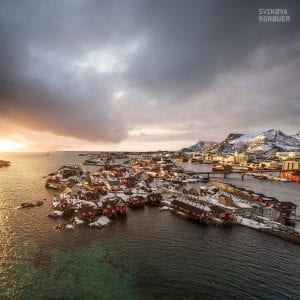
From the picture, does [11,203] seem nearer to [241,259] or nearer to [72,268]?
[72,268]

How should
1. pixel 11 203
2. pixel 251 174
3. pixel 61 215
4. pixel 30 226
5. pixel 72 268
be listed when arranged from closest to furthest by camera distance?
pixel 72 268, pixel 30 226, pixel 61 215, pixel 11 203, pixel 251 174

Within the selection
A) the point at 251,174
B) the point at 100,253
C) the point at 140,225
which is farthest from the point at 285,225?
the point at 251,174

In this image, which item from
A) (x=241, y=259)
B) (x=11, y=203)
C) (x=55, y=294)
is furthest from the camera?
(x=11, y=203)

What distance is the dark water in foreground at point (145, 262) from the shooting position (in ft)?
111

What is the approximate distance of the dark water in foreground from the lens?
33688 mm

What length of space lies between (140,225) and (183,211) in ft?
52.5

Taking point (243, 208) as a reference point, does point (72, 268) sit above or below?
below

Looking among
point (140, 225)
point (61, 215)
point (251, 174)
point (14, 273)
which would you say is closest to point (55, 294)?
point (14, 273)

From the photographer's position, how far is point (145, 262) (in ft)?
136

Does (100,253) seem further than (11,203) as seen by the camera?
No

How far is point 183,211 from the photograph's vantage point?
6969cm

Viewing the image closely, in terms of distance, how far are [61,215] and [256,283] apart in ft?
170

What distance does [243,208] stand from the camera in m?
73.9

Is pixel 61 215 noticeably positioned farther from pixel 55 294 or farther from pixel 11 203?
pixel 55 294
